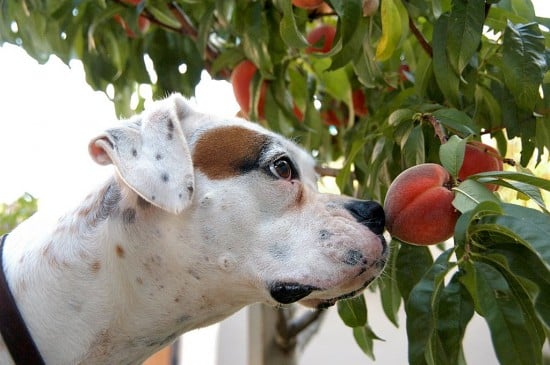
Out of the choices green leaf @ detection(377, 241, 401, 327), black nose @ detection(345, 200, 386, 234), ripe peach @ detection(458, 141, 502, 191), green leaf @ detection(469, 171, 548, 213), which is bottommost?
green leaf @ detection(377, 241, 401, 327)

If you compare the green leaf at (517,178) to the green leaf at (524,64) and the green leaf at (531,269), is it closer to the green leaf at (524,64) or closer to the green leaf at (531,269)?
the green leaf at (531,269)

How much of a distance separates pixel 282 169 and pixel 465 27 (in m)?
0.39

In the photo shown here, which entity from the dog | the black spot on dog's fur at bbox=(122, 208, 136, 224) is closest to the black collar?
the dog

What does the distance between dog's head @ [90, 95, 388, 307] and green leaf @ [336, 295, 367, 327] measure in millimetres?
77

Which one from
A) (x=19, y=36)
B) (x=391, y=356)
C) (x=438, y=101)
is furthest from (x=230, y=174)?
(x=391, y=356)

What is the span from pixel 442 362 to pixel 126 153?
0.58m

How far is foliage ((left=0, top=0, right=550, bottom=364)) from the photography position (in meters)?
0.96

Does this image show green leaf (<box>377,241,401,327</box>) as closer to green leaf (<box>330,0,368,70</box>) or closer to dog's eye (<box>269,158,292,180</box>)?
dog's eye (<box>269,158,292,180</box>)

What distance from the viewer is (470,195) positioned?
0.98 m

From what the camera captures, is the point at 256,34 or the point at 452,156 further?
the point at 256,34

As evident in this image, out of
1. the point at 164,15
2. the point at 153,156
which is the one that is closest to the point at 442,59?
the point at 153,156

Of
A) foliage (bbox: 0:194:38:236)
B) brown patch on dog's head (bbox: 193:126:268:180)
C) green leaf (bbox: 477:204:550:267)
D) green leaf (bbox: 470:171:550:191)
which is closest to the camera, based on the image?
green leaf (bbox: 477:204:550:267)

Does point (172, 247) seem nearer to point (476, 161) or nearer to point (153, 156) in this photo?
point (153, 156)

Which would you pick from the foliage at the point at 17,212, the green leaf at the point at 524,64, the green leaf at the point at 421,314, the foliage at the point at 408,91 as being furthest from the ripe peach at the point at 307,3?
the foliage at the point at 17,212
